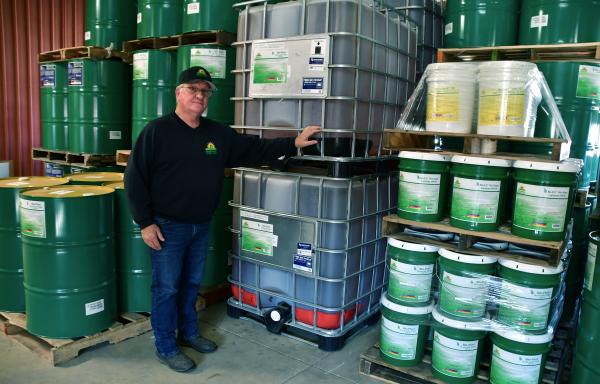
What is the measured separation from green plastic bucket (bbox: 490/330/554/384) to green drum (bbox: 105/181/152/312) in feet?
7.93

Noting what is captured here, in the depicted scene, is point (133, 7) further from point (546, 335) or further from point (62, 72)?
point (546, 335)

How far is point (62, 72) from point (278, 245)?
12.1 ft

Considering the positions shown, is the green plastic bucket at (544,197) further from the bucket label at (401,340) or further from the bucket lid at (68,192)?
the bucket lid at (68,192)

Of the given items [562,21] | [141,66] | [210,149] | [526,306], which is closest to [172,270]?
[210,149]

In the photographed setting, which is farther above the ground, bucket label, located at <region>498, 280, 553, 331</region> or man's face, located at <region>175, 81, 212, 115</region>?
man's face, located at <region>175, 81, 212, 115</region>

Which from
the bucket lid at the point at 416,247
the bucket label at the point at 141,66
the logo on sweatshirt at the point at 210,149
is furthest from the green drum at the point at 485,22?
the bucket label at the point at 141,66

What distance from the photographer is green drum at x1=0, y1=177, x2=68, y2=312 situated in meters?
3.46

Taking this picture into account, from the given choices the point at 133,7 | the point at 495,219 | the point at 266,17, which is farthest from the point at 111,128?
the point at 495,219

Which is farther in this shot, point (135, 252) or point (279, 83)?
point (135, 252)

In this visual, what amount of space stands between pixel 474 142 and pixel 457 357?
126 cm

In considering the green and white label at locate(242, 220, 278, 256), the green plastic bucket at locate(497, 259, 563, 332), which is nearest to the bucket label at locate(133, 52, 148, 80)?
the green and white label at locate(242, 220, 278, 256)

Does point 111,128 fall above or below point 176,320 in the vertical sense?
above

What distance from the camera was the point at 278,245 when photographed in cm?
354

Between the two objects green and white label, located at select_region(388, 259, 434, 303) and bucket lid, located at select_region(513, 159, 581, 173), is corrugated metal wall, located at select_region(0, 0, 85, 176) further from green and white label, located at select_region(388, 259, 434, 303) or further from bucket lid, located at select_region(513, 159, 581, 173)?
bucket lid, located at select_region(513, 159, 581, 173)
